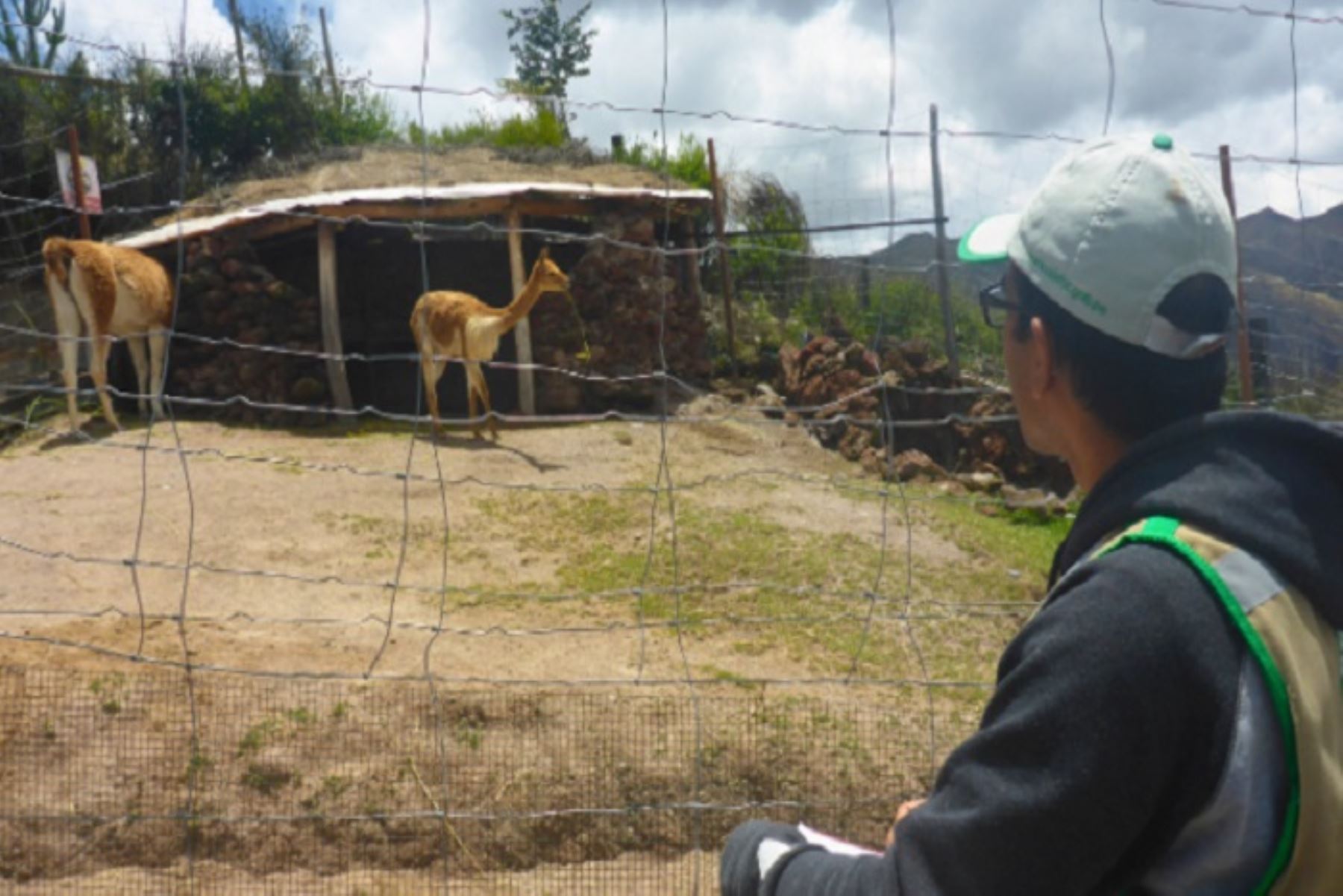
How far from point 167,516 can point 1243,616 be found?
7340mm

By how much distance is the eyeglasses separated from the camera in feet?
4.78

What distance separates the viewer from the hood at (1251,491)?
1175 mm

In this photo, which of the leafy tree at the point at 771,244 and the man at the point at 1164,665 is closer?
the man at the point at 1164,665

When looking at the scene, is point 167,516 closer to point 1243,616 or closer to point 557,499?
point 557,499

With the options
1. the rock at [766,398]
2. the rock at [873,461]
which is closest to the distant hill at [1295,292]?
the rock at [873,461]

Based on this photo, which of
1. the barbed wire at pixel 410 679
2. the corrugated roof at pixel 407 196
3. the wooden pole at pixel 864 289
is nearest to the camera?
the barbed wire at pixel 410 679

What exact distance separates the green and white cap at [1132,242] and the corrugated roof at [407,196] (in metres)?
8.92

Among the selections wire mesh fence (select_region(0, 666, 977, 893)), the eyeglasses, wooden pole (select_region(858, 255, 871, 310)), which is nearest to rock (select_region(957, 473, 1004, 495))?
wooden pole (select_region(858, 255, 871, 310))

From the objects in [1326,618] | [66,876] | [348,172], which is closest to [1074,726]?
[1326,618]

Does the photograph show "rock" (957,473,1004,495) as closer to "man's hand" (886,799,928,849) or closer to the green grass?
the green grass

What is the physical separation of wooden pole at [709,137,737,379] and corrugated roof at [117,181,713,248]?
227mm

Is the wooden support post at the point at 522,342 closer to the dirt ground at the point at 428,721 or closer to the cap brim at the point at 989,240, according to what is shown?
the dirt ground at the point at 428,721

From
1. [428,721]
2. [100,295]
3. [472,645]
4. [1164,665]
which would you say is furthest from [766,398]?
[1164,665]

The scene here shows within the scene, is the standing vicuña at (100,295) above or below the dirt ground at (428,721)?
above
